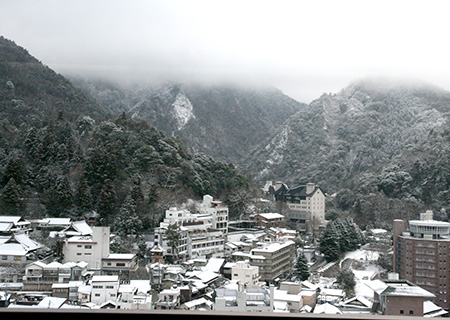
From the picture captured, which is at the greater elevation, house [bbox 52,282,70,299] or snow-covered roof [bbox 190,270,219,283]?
house [bbox 52,282,70,299]

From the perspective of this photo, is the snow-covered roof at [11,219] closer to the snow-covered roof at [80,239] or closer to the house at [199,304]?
the snow-covered roof at [80,239]

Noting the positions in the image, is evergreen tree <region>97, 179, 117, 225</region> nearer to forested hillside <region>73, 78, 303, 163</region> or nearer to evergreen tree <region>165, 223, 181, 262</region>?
evergreen tree <region>165, 223, 181, 262</region>

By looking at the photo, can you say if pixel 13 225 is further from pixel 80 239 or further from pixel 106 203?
pixel 106 203

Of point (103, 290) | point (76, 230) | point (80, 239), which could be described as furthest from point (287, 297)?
point (76, 230)

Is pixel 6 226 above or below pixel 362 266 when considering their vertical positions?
above

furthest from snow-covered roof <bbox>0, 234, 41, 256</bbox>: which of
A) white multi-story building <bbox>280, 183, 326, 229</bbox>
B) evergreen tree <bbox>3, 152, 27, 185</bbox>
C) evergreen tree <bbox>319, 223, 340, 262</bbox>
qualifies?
white multi-story building <bbox>280, 183, 326, 229</bbox>

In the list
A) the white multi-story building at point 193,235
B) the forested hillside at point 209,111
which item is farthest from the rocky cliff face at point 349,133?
the white multi-story building at point 193,235

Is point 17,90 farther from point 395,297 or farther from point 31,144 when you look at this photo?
point 395,297
